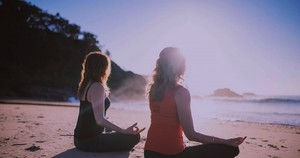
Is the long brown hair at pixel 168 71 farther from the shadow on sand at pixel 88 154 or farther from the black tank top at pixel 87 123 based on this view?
the shadow on sand at pixel 88 154

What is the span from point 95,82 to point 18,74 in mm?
46143

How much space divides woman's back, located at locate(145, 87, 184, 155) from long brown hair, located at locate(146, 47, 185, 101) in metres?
0.07

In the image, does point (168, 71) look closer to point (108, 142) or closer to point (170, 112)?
point (170, 112)

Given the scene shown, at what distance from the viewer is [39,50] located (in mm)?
51938

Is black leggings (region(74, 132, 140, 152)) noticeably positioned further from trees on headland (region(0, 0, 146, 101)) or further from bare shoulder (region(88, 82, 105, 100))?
trees on headland (region(0, 0, 146, 101))

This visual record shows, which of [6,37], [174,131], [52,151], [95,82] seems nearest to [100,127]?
[95,82]

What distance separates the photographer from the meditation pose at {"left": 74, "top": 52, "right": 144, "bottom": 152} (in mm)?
4320

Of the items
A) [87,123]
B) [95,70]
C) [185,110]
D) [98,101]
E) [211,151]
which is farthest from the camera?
[87,123]

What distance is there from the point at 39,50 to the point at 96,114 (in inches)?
2033

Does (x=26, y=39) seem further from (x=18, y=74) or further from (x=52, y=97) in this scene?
(x=52, y=97)

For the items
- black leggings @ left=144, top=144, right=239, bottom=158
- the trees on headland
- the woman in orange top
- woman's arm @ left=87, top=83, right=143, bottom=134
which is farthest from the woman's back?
the trees on headland

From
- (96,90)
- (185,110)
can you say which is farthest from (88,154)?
(185,110)

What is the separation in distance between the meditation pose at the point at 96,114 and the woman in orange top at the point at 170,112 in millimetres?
1319

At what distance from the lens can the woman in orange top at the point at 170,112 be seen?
2980mm
